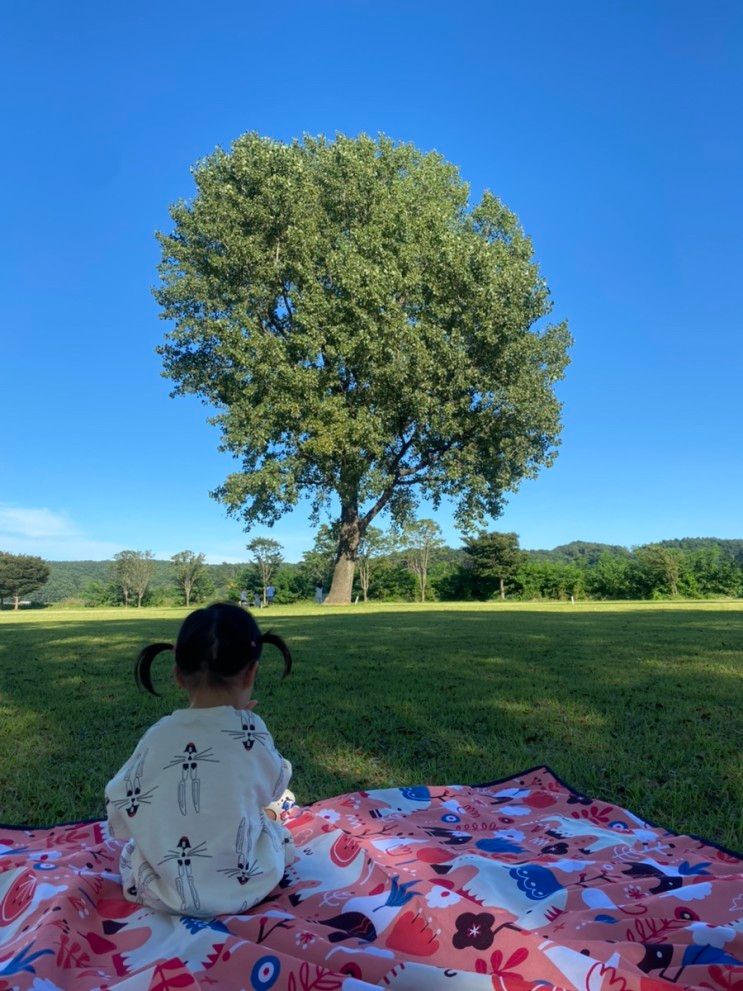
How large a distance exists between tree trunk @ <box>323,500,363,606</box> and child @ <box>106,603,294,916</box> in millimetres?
24309

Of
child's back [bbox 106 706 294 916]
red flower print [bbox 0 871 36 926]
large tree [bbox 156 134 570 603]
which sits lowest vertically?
red flower print [bbox 0 871 36 926]

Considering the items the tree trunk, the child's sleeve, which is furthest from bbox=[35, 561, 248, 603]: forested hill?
the child's sleeve

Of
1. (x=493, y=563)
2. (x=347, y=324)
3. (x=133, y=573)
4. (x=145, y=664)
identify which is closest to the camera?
(x=145, y=664)

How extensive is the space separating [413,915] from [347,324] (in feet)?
72.4

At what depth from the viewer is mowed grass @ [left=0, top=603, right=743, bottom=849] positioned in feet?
12.8

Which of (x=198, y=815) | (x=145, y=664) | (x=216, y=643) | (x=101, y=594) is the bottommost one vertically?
(x=198, y=815)

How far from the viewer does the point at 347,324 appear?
906 inches

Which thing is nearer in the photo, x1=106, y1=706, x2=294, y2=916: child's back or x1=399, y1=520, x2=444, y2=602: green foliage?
x1=106, y1=706, x2=294, y2=916: child's back

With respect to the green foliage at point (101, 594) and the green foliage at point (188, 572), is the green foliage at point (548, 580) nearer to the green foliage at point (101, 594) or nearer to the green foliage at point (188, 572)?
the green foliage at point (188, 572)

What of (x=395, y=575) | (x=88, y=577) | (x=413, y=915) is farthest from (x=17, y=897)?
(x=88, y=577)

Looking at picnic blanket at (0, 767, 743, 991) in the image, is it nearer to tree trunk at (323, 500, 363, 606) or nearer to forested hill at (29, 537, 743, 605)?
tree trunk at (323, 500, 363, 606)

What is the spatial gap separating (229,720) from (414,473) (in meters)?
25.3

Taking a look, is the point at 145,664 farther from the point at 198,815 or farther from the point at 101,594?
the point at 101,594

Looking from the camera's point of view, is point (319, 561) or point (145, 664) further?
point (319, 561)
